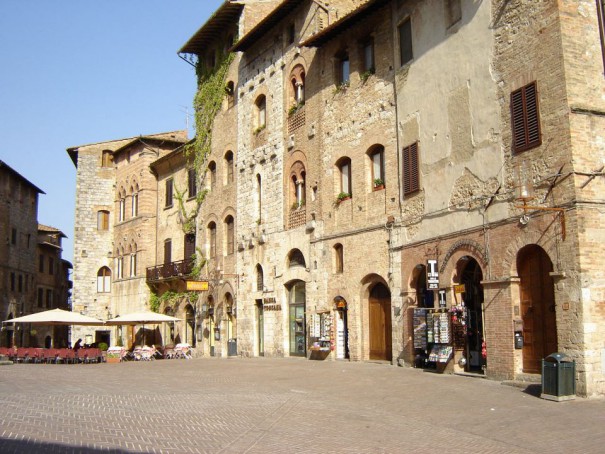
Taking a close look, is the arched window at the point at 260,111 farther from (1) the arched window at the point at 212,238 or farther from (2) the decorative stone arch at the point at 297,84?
(1) the arched window at the point at 212,238

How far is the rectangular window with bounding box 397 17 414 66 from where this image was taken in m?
20.4

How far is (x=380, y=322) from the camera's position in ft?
70.8

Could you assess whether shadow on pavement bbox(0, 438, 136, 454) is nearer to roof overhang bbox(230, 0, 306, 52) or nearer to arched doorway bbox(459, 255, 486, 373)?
arched doorway bbox(459, 255, 486, 373)

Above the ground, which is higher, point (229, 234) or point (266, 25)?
point (266, 25)

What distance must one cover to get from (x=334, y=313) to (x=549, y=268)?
9.54 meters

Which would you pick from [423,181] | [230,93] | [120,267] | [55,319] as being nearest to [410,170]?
[423,181]

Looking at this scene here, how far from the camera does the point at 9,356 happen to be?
29.2 metres

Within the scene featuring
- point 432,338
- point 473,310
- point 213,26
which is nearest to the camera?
point 432,338

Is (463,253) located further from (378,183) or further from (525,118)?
(378,183)

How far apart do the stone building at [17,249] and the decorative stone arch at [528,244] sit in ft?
123

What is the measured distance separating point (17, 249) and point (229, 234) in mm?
23586

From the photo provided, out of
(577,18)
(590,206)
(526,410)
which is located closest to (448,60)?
(577,18)

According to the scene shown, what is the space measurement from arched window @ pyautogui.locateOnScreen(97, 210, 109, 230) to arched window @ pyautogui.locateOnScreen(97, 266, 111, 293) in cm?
266

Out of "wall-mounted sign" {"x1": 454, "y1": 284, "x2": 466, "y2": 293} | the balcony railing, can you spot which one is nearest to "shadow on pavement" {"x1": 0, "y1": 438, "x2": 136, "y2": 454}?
"wall-mounted sign" {"x1": 454, "y1": 284, "x2": 466, "y2": 293}
